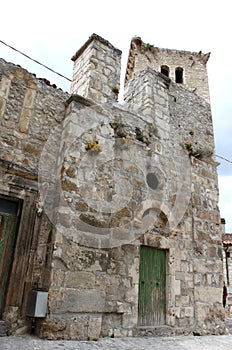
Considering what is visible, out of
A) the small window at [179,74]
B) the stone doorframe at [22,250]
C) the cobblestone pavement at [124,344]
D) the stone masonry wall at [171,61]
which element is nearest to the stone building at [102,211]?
the stone doorframe at [22,250]

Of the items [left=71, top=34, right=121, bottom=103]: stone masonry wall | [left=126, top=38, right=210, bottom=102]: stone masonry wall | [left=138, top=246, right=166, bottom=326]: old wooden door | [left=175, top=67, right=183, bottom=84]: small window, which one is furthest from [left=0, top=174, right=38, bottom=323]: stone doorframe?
[left=175, top=67, right=183, bottom=84]: small window

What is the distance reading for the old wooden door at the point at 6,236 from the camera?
3.67 meters

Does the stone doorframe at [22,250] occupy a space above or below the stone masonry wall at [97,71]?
below

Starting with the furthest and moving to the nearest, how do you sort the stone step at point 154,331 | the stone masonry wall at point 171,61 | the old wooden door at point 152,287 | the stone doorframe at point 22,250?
the stone masonry wall at point 171,61 < the old wooden door at point 152,287 < the stone step at point 154,331 < the stone doorframe at point 22,250

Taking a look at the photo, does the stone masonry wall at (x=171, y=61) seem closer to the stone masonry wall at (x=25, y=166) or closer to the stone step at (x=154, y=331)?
the stone masonry wall at (x=25, y=166)

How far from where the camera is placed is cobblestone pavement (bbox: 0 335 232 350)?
10.1 ft

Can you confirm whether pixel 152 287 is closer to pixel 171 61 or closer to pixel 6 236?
pixel 6 236

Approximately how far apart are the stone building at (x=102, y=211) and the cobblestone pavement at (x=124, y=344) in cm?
16

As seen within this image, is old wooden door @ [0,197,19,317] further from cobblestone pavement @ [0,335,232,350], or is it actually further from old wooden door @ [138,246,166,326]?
old wooden door @ [138,246,166,326]

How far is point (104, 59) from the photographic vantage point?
5.45m

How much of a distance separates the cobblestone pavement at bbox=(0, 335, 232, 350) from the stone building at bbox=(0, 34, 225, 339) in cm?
16

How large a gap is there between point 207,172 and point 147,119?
6.06 ft

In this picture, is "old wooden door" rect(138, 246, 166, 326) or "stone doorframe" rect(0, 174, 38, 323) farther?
"old wooden door" rect(138, 246, 166, 326)

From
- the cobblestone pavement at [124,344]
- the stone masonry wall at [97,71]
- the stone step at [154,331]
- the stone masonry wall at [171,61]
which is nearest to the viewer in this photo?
the cobblestone pavement at [124,344]
